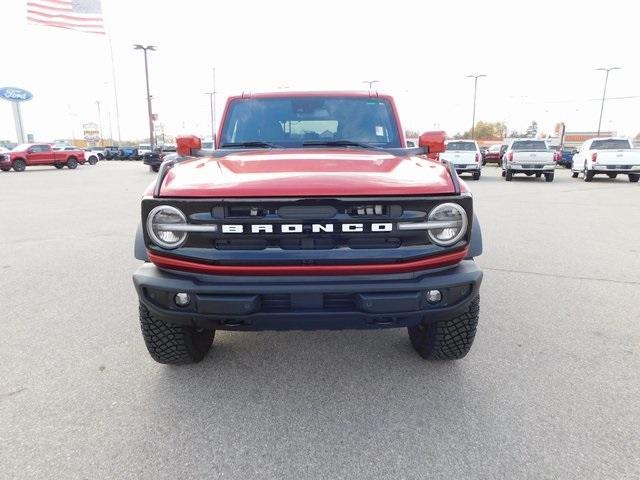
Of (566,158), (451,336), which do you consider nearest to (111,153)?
(566,158)

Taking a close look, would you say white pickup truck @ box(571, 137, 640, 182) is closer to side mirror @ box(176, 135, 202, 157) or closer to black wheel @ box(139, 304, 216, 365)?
side mirror @ box(176, 135, 202, 157)

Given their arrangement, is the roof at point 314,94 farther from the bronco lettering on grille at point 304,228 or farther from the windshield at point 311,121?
the bronco lettering on grille at point 304,228

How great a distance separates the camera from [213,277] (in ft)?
7.89

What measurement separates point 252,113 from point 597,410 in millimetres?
3158

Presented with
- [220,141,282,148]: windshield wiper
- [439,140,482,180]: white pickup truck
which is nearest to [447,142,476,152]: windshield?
[439,140,482,180]: white pickup truck

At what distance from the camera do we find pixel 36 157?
28.7 m

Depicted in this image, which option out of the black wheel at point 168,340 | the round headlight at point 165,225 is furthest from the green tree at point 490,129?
the round headlight at point 165,225

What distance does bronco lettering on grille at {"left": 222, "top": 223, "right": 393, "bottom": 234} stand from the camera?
2.37 m

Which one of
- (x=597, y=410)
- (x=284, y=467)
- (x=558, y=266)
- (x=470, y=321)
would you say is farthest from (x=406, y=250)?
(x=558, y=266)

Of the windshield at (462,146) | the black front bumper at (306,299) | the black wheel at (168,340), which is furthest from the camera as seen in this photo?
the windshield at (462,146)

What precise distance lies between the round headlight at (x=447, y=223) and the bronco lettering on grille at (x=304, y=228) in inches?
10.5

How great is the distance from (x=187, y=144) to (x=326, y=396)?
6.89 feet

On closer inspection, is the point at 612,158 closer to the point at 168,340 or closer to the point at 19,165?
the point at 168,340

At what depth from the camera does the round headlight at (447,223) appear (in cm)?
245
